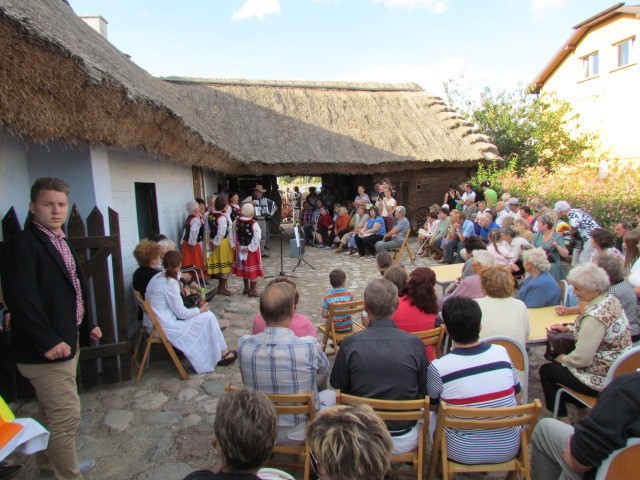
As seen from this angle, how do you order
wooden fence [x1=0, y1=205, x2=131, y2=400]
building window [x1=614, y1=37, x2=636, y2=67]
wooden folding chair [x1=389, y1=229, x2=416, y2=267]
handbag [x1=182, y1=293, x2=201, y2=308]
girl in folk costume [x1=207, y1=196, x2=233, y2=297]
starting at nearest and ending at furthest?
wooden fence [x1=0, y1=205, x2=131, y2=400]
handbag [x1=182, y1=293, x2=201, y2=308]
girl in folk costume [x1=207, y1=196, x2=233, y2=297]
wooden folding chair [x1=389, y1=229, x2=416, y2=267]
building window [x1=614, y1=37, x2=636, y2=67]

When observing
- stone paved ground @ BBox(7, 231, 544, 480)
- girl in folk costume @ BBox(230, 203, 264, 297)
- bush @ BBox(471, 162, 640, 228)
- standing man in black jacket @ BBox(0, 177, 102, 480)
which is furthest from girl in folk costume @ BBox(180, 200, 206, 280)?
bush @ BBox(471, 162, 640, 228)

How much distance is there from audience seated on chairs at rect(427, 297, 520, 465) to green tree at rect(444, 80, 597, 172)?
48.9ft

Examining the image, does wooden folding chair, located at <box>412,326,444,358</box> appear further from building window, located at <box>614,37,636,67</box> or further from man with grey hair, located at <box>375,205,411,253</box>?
building window, located at <box>614,37,636,67</box>

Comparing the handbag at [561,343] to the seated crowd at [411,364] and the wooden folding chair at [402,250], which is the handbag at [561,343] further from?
the wooden folding chair at [402,250]

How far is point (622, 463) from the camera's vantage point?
1.64 meters

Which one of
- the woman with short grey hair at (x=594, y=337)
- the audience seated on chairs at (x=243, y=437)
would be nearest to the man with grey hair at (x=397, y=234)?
the woman with short grey hair at (x=594, y=337)

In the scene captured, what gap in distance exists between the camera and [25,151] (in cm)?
417

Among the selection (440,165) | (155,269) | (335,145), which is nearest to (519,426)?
(155,269)

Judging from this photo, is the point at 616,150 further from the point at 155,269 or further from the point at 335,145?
the point at 155,269

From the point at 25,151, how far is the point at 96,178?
0.67m

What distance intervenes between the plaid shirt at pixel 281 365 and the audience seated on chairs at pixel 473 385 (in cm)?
70

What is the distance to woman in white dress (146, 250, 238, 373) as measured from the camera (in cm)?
399

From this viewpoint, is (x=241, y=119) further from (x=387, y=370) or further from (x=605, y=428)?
(x=605, y=428)

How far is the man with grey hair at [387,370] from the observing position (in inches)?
89.5
